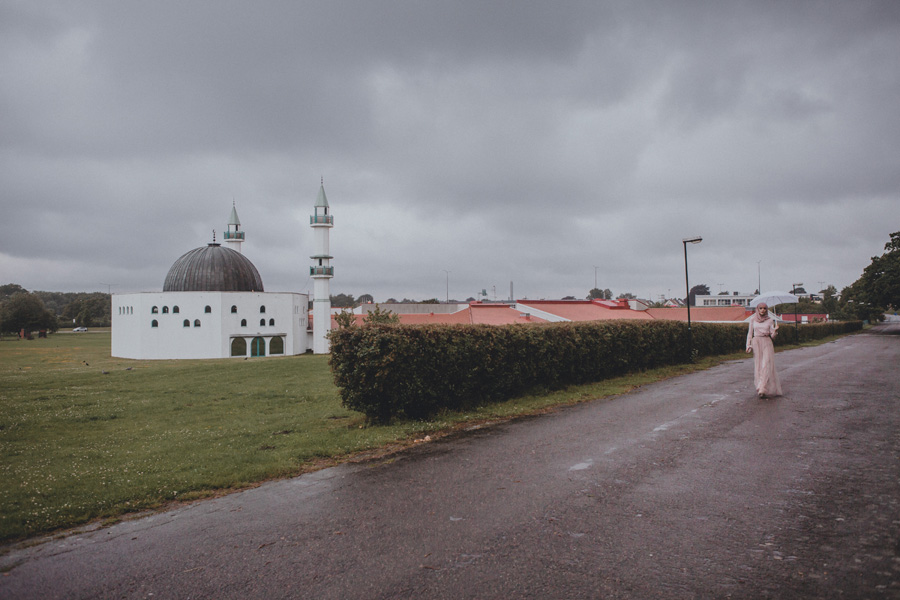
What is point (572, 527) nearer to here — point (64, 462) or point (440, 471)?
point (440, 471)

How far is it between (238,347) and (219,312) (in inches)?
195

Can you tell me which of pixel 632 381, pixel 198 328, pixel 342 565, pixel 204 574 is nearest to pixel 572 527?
pixel 342 565

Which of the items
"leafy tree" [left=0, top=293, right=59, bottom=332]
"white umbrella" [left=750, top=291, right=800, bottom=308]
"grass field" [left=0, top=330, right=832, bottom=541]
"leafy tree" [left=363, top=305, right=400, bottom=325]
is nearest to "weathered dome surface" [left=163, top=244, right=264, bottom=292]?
"leafy tree" [left=0, top=293, right=59, bottom=332]

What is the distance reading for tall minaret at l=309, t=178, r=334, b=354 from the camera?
6694cm

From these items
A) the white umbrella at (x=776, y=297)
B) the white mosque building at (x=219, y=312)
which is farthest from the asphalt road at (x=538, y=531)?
the white mosque building at (x=219, y=312)

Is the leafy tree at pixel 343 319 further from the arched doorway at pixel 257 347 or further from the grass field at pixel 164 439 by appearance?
the arched doorway at pixel 257 347

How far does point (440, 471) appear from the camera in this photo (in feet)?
20.1

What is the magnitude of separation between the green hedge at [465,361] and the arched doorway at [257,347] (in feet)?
190

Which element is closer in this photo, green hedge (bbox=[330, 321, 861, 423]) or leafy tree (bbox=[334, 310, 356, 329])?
green hedge (bbox=[330, 321, 861, 423])

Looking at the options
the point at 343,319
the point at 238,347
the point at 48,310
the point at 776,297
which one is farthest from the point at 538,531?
the point at 48,310

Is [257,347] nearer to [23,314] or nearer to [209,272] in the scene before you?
[209,272]

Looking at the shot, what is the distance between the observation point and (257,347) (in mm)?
65688

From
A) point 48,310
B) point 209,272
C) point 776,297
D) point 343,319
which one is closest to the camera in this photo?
point 343,319

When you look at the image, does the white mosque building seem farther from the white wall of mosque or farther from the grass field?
the grass field
